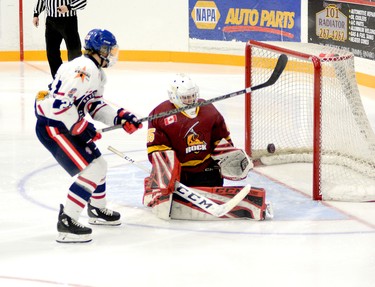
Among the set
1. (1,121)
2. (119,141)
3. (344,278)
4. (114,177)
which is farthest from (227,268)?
(1,121)

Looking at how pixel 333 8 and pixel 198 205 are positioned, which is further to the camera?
pixel 333 8

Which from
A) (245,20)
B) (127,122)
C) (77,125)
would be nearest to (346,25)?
(245,20)

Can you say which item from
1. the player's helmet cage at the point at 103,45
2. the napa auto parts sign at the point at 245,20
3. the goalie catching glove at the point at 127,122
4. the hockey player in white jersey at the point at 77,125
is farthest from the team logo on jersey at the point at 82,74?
the napa auto parts sign at the point at 245,20

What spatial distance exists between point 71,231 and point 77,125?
1.56 ft

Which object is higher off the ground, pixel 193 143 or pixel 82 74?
pixel 82 74

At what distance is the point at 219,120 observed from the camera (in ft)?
17.1

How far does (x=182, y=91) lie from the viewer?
5047mm

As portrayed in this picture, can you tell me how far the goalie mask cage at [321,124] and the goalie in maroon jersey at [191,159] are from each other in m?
0.49

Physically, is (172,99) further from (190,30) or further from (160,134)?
(190,30)

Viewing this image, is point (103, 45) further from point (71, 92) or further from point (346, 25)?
point (346, 25)

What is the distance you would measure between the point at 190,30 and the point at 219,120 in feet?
17.7

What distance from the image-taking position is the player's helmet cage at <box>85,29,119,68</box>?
4.62m

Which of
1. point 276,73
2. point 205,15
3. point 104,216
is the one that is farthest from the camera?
point 205,15

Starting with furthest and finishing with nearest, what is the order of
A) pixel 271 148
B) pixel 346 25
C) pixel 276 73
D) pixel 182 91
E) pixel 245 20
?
pixel 245 20 < pixel 346 25 < pixel 271 148 < pixel 276 73 < pixel 182 91
